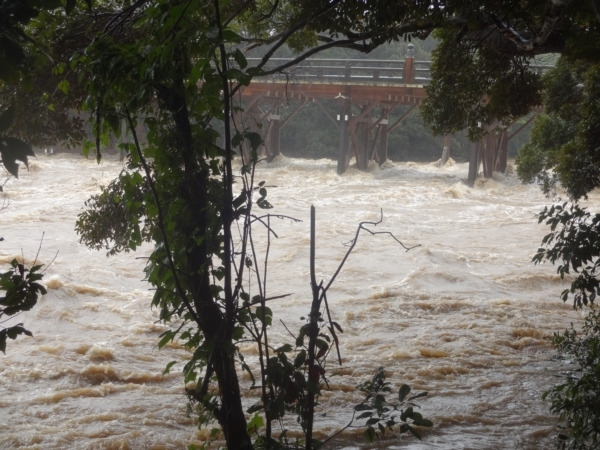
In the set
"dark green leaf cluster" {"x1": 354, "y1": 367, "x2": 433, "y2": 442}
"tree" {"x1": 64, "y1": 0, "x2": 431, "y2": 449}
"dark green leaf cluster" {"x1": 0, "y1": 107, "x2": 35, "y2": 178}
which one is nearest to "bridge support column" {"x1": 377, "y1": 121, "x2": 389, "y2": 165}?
"tree" {"x1": 64, "y1": 0, "x2": 431, "y2": 449}

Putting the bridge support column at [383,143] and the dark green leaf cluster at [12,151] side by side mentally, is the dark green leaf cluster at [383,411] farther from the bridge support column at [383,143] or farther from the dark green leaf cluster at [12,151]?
the bridge support column at [383,143]

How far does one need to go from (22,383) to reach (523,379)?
15.2 ft

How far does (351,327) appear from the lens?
30.0 ft

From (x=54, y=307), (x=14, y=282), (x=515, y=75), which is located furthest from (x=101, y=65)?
(x=54, y=307)

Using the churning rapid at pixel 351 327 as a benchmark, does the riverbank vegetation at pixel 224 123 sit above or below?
above

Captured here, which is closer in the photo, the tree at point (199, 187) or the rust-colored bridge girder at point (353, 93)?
the tree at point (199, 187)

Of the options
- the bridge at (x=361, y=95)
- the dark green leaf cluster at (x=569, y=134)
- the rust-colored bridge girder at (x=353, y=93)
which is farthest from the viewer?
the rust-colored bridge girder at (x=353, y=93)

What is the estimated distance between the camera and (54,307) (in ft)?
30.7

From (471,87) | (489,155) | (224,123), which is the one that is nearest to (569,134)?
(471,87)

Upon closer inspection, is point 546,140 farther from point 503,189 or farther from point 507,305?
point 503,189

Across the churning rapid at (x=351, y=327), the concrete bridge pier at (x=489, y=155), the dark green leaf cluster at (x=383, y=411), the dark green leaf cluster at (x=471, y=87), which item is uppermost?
the dark green leaf cluster at (x=471, y=87)

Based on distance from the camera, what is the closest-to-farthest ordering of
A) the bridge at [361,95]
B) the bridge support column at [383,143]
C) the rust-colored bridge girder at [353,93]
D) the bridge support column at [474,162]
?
the bridge support column at [474,162], the bridge at [361,95], the rust-colored bridge girder at [353,93], the bridge support column at [383,143]

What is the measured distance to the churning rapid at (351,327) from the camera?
591cm

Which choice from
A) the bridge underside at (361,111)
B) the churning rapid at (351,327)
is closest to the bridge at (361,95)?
the bridge underside at (361,111)
